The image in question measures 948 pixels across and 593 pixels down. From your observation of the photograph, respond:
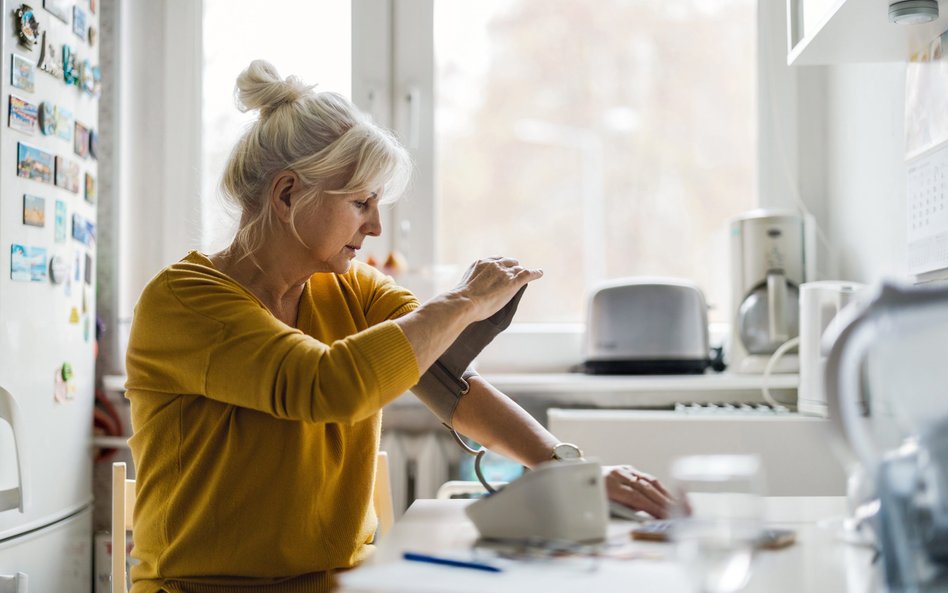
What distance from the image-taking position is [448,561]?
761 millimetres

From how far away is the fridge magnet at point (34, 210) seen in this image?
1704 mm

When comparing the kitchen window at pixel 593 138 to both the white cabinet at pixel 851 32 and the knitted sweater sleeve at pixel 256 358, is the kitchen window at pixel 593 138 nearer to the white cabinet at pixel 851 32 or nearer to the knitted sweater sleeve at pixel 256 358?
the white cabinet at pixel 851 32

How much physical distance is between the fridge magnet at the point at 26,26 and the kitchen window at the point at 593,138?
3.24 ft

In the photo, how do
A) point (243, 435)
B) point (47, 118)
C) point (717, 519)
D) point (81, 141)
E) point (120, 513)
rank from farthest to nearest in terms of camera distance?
point (81, 141) < point (47, 118) < point (120, 513) < point (243, 435) < point (717, 519)

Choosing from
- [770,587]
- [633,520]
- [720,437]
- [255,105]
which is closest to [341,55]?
[255,105]

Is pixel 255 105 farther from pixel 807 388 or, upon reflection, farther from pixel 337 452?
pixel 807 388

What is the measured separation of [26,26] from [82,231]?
0.42 m

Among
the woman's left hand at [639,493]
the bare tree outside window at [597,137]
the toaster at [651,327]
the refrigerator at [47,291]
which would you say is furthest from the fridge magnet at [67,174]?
the woman's left hand at [639,493]

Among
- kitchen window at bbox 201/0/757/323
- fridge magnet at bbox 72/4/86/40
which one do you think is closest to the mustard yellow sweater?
fridge magnet at bbox 72/4/86/40

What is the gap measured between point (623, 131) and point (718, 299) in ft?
1.67

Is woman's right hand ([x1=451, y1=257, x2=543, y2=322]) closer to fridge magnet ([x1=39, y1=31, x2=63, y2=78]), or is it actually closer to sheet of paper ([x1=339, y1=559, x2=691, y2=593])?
sheet of paper ([x1=339, y1=559, x2=691, y2=593])

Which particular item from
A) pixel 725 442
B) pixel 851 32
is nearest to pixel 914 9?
pixel 851 32

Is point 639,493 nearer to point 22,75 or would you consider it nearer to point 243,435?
point 243,435

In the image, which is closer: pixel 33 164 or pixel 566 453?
pixel 566 453
